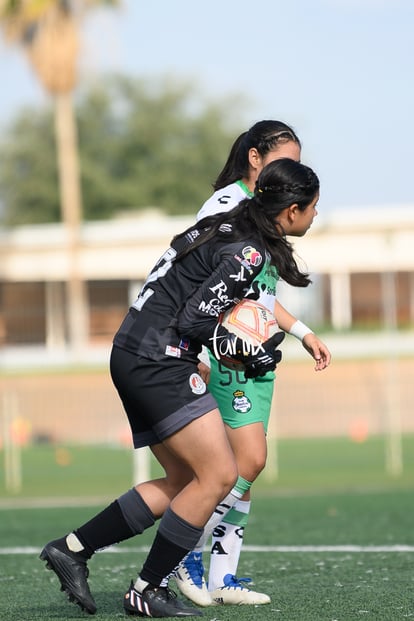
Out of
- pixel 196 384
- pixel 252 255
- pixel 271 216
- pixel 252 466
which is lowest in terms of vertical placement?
pixel 252 466

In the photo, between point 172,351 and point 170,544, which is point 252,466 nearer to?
point 170,544

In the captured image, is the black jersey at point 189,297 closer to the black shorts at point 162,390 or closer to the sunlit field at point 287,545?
the black shorts at point 162,390

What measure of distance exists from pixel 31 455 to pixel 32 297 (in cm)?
2088

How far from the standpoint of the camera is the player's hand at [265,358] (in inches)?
213

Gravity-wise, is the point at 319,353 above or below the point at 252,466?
above

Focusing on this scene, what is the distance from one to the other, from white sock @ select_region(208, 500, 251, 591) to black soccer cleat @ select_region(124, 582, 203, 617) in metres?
0.64

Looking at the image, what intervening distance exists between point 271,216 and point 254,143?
1.98ft

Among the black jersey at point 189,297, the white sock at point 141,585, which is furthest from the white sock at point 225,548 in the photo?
the black jersey at point 189,297

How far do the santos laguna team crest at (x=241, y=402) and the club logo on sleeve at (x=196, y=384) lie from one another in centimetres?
50

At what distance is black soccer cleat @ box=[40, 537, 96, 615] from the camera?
17.6 ft

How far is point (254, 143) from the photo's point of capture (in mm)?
5930

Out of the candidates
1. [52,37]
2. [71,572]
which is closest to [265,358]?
[71,572]

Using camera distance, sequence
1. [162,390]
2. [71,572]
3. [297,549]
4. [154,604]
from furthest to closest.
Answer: [297,549] < [71,572] < [154,604] < [162,390]

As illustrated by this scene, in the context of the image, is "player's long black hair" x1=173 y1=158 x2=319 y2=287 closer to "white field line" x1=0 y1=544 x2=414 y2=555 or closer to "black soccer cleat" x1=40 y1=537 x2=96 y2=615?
"black soccer cleat" x1=40 y1=537 x2=96 y2=615
